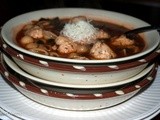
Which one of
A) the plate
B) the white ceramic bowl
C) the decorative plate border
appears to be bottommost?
the plate

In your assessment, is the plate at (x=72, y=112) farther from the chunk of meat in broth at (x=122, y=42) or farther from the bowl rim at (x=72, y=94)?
the chunk of meat in broth at (x=122, y=42)

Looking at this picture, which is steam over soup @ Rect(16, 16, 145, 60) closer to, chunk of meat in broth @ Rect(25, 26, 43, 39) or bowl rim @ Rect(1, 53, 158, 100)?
chunk of meat in broth @ Rect(25, 26, 43, 39)

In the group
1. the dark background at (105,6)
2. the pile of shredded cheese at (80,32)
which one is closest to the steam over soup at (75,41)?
the pile of shredded cheese at (80,32)

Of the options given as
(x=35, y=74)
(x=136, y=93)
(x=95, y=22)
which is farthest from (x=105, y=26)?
(x=35, y=74)

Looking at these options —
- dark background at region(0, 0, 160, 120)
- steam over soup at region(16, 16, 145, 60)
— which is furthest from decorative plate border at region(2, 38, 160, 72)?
dark background at region(0, 0, 160, 120)

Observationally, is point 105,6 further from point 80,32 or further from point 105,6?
point 80,32

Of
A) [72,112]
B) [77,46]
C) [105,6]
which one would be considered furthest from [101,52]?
[105,6]
